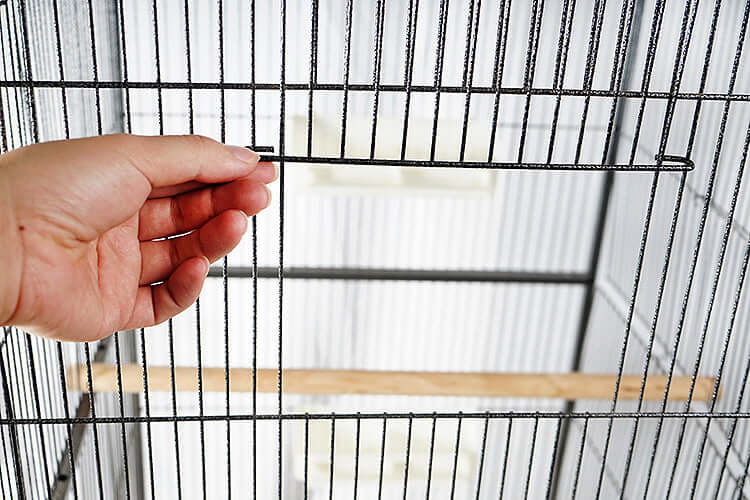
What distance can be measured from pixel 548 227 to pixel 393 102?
66 centimetres

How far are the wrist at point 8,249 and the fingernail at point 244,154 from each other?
17cm

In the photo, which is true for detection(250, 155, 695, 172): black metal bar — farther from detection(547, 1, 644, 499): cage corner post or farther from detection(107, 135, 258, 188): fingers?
detection(547, 1, 644, 499): cage corner post

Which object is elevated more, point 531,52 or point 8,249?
point 531,52

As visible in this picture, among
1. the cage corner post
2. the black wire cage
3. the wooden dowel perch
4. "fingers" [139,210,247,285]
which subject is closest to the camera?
"fingers" [139,210,247,285]

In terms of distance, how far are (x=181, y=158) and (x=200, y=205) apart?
85 mm

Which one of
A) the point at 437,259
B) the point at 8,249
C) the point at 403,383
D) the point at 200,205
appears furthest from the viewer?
the point at 437,259

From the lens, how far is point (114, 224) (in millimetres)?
658

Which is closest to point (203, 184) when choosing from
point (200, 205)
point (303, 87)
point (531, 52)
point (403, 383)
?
point (200, 205)

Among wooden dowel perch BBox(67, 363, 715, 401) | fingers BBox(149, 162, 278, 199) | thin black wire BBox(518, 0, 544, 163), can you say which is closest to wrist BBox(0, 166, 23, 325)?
fingers BBox(149, 162, 278, 199)

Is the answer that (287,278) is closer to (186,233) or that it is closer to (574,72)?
(574,72)

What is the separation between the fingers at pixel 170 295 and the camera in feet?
2.36

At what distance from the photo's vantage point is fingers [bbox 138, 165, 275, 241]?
2.24 ft

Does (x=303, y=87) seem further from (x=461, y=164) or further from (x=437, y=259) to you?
(x=437, y=259)

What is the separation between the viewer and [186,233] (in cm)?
74
